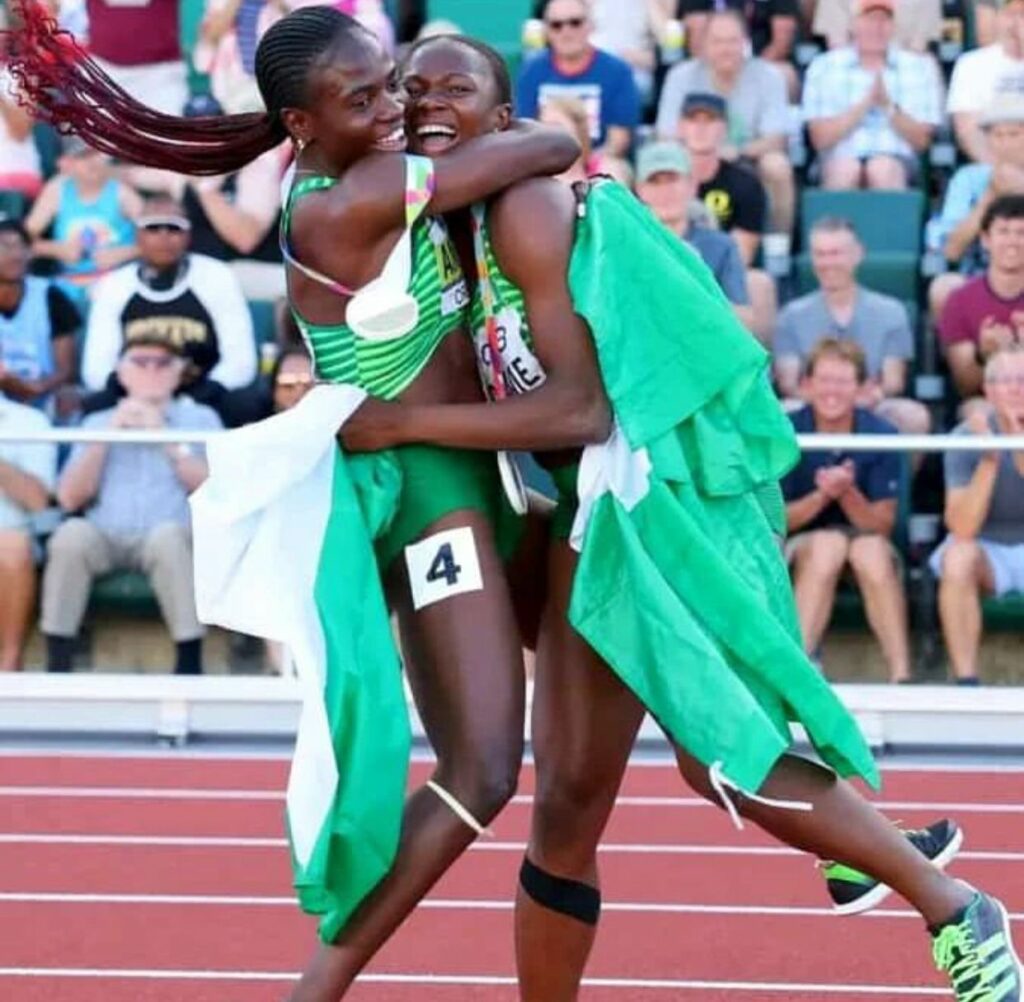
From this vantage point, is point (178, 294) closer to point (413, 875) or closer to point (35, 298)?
point (35, 298)

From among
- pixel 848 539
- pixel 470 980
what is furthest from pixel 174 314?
pixel 470 980

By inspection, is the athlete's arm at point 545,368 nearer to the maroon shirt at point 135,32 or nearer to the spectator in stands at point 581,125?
the spectator in stands at point 581,125

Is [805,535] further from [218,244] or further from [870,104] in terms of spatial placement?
[218,244]

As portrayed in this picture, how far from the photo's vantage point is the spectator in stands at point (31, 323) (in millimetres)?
9266

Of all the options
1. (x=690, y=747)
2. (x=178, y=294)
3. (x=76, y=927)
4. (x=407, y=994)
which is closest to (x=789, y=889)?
(x=407, y=994)

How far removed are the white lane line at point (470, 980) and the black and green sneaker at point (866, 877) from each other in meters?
0.72

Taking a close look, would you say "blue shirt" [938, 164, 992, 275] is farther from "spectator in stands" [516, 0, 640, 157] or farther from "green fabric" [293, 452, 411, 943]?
"green fabric" [293, 452, 411, 943]

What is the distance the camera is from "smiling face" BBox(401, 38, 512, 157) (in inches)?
182

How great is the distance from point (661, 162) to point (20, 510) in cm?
250

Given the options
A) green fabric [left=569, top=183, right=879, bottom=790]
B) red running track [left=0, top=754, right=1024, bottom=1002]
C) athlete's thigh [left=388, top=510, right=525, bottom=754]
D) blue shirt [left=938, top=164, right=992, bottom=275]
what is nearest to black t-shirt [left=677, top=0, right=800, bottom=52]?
blue shirt [left=938, top=164, right=992, bottom=275]

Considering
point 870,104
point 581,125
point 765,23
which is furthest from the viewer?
point 765,23

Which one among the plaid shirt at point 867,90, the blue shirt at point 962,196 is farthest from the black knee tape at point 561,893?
the plaid shirt at point 867,90

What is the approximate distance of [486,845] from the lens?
7.18m

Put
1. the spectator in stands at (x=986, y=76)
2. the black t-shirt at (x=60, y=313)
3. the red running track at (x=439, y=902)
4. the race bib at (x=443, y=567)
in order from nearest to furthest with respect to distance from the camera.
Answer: the race bib at (x=443, y=567)
the red running track at (x=439, y=902)
the black t-shirt at (x=60, y=313)
the spectator in stands at (x=986, y=76)
